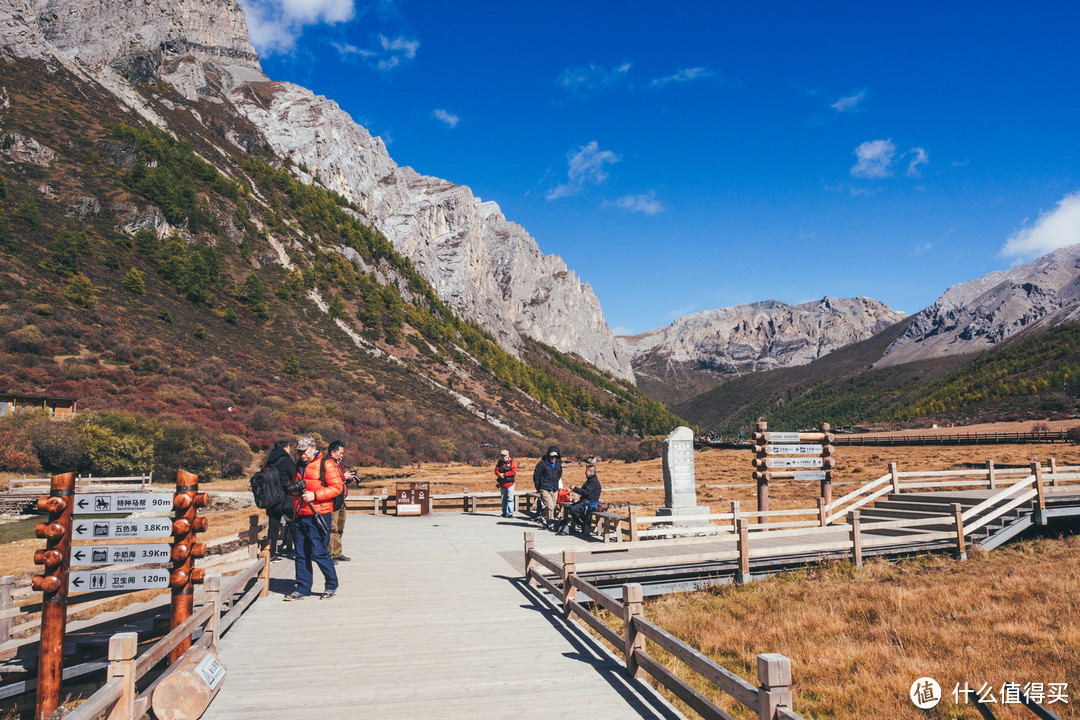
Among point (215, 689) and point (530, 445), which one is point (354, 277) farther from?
point (215, 689)

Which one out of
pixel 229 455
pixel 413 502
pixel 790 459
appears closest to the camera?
pixel 790 459

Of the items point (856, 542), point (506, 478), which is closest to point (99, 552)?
point (856, 542)

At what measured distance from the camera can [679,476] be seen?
14.6 meters

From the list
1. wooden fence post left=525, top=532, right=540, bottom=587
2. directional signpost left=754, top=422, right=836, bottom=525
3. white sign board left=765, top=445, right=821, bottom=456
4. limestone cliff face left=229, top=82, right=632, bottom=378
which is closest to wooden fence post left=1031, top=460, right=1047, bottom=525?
directional signpost left=754, top=422, right=836, bottom=525

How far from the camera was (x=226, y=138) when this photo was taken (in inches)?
3979

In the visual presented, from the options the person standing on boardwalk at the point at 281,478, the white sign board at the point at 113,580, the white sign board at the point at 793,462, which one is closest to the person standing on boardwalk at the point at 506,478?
the white sign board at the point at 793,462

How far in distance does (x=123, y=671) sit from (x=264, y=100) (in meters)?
141

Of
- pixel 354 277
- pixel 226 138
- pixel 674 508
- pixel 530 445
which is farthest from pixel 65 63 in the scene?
pixel 674 508

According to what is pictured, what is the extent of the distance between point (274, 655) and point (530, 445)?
65.6 metres

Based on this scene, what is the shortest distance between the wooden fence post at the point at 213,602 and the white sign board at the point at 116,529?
0.96m

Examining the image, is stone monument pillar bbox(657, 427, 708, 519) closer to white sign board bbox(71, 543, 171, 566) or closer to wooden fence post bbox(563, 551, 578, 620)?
wooden fence post bbox(563, 551, 578, 620)

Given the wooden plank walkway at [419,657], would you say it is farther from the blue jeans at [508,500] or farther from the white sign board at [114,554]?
the blue jeans at [508,500]

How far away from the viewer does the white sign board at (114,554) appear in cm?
543
